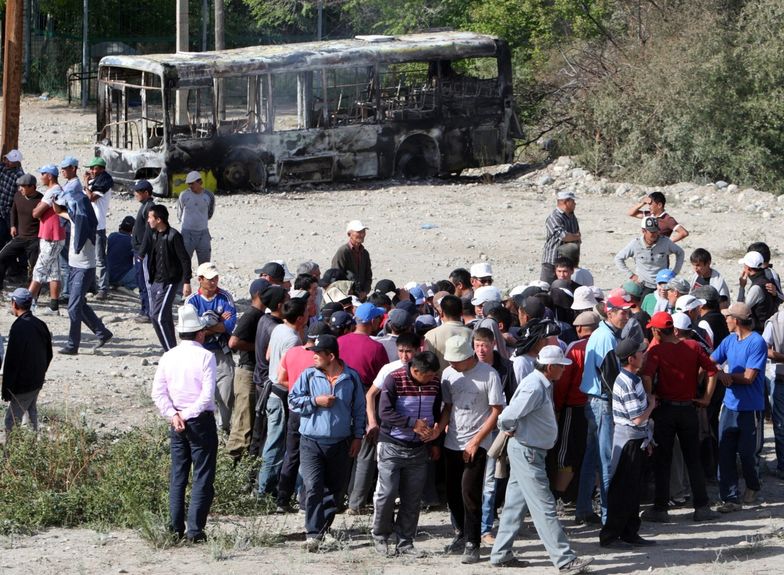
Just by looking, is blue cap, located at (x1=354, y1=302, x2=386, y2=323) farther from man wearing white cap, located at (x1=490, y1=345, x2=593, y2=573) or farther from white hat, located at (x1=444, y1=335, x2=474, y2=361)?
man wearing white cap, located at (x1=490, y1=345, x2=593, y2=573)

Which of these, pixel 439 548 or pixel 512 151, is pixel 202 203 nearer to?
pixel 439 548

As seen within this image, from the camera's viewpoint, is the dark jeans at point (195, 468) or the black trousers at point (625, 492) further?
the black trousers at point (625, 492)

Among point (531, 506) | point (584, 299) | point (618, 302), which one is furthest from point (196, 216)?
point (531, 506)

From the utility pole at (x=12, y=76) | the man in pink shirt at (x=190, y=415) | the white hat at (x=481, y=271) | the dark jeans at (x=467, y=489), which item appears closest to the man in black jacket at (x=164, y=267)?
the white hat at (x=481, y=271)

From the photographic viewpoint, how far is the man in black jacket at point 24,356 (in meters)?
9.38

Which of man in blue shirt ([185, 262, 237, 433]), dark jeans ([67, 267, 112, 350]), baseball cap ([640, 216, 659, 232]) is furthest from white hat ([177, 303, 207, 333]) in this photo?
baseball cap ([640, 216, 659, 232])

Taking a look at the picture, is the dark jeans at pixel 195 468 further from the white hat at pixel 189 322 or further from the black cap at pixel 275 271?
the black cap at pixel 275 271

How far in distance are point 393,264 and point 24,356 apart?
8.40m

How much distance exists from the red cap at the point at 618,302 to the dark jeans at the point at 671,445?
70 centimetres

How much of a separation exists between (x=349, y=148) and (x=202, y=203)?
9862mm

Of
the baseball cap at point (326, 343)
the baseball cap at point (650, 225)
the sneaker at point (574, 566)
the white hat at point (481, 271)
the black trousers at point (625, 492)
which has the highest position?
the baseball cap at point (650, 225)

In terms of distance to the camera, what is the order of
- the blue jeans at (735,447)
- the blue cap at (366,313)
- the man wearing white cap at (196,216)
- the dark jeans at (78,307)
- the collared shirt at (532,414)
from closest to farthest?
the collared shirt at (532,414)
the blue cap at (366,313)
the blue jeans at (735,447)
the dark jeans at (78,307)
the man wearing white cap at (196,216)

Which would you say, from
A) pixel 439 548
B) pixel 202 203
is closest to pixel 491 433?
pixel 439 548

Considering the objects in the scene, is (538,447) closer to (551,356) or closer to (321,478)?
(551,356)
